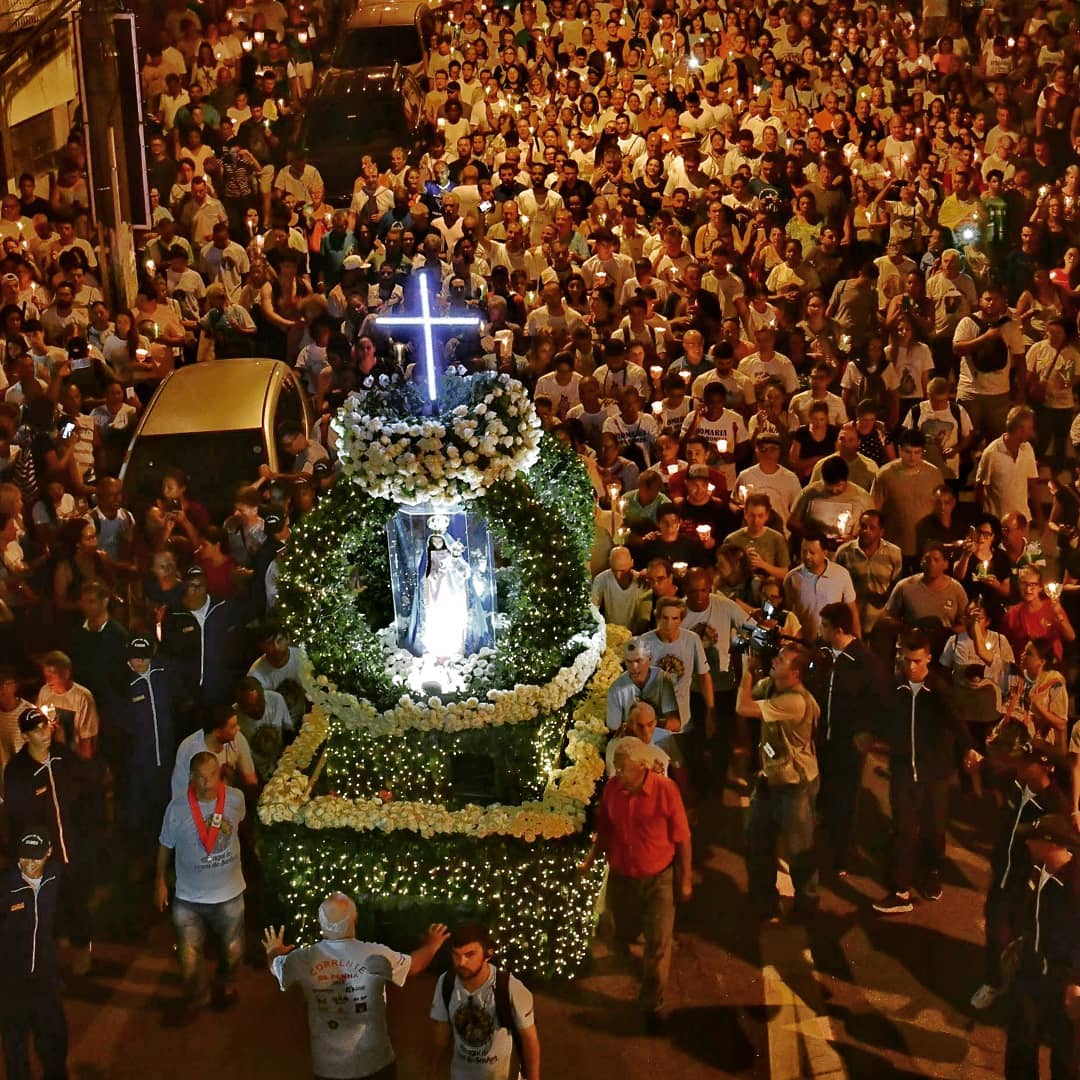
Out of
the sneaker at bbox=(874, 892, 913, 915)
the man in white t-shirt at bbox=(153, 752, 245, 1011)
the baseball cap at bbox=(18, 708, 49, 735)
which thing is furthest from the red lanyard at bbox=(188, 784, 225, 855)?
the sneaker at bbox=(874, 892, 913, 915)

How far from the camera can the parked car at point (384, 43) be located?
25.2 metres

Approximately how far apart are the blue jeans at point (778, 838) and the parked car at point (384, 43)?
1698 cm

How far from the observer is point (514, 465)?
10062 millimetres

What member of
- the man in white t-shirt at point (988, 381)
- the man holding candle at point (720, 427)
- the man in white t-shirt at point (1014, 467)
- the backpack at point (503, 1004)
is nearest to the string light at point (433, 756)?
the backpack at point (503, 1004)

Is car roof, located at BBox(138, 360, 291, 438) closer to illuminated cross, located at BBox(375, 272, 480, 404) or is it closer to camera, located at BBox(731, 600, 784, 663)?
illuminated cross, located at BBox(375, 272, 480, 404)

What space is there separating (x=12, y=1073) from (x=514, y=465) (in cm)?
406

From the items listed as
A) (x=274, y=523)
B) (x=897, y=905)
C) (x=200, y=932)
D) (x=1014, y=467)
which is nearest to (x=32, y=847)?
(x=200, y=932)

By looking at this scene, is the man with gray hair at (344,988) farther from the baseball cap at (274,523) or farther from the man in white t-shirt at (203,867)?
the baseball cap at (274,523)

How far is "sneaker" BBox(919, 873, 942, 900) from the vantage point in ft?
34.6

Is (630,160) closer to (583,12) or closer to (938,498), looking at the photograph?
(583,12)

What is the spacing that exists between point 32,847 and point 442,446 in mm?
2971

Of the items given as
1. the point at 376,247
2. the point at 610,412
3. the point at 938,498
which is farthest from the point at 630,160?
the point at 938,498

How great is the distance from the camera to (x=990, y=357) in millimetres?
15742

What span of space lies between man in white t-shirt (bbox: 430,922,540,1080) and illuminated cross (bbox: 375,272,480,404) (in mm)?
3498
